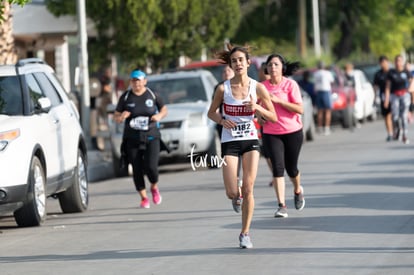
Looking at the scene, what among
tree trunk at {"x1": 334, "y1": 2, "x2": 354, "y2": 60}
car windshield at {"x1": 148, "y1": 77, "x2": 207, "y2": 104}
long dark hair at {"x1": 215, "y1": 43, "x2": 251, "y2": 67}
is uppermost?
long dark hair at {"x1": 215, "y1": 43, "x2": 251, "y2": 67}

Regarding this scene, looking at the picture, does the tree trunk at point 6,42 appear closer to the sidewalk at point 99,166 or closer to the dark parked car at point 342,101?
the sidewalk at point 99,166

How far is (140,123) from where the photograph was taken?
53.3ft

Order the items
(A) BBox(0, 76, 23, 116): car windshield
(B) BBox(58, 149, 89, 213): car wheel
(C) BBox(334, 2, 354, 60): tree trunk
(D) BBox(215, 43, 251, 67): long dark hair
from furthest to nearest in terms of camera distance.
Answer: (C) BBox(334, 2, 354, 60): tree trunk, (B) BBox(58, 149, 89, 213): car wheel, (A) BBox(0, 76, 23, 116): car windshield, (D) BBox(215, 43, 251, 67): long dark hair

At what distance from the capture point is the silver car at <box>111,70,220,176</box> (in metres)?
21.7

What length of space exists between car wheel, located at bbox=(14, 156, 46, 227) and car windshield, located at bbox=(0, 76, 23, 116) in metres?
0.68

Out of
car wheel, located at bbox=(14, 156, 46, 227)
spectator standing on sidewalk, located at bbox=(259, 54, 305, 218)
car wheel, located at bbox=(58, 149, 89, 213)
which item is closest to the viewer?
car wheel, located at bbox=(14, 156, 46, 227)

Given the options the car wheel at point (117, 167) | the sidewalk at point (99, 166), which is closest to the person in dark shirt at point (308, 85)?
the sidewalk at point (99, 166)

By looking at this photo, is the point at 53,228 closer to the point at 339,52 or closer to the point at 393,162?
the point at 393,162

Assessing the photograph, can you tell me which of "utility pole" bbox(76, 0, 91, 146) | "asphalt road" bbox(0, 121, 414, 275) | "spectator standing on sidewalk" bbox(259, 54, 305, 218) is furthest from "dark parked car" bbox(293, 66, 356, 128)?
"spectator standing on sidewalk" bbox(259, 54, 305, 218)

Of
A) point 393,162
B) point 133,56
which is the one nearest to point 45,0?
point 133,56

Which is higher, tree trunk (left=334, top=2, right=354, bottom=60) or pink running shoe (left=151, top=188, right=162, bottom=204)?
pink running shoe (left=151, top=188, right=162, bottom=204)

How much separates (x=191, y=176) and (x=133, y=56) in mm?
11060

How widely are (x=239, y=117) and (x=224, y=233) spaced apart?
1566 millimetres

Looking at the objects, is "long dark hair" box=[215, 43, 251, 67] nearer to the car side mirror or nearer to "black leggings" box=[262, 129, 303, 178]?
"black leggings" box=[262, 129, 303, 178]
